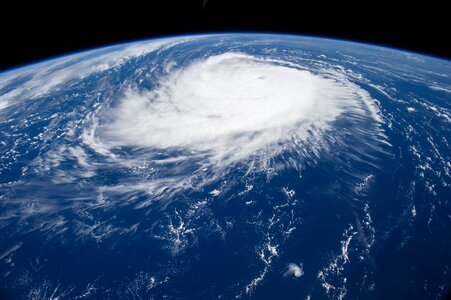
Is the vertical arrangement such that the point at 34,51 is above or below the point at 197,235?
above

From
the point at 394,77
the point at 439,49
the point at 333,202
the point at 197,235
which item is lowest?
the point at 197,235

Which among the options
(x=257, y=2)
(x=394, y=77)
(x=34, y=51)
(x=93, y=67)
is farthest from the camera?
(x=93, y=67)

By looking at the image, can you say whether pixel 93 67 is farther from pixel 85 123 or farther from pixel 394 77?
pixel 394 77

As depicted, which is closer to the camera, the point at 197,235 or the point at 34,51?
the point at 34,51

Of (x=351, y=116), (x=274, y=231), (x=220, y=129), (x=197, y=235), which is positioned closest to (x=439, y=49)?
(x=274, y=231)

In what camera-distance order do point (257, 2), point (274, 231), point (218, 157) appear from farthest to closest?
point (218, 157) < point (274, 231) < point (257, 2)

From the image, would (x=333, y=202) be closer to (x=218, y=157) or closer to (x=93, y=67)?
(x=218, y=157)
